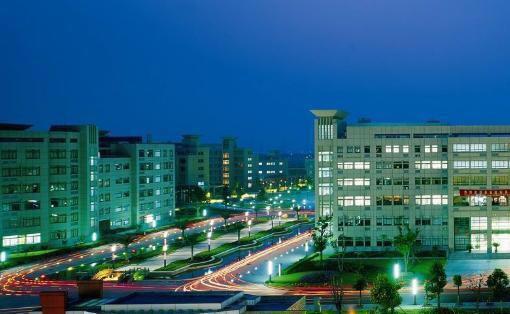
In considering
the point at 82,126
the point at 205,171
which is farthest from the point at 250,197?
the point at 82,126

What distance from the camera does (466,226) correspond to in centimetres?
6050

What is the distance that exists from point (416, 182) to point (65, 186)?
31.0m

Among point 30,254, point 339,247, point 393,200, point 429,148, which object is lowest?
point 30,254

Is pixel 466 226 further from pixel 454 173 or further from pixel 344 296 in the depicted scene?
pixel 344 296

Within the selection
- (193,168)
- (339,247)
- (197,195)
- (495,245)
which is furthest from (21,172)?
(193,168)

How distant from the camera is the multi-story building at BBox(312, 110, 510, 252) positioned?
60.2 m

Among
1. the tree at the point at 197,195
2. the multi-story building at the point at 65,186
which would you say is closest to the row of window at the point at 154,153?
the multi-story building at the point at 65,186

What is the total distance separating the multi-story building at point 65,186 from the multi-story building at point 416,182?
22.5 m

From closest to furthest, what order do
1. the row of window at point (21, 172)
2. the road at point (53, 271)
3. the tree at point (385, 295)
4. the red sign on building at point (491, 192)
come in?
the tree at point (385, 295)
the road at point (53, 271)
the red sign on building at point (491, 192)
the row of window at point (21, 172)

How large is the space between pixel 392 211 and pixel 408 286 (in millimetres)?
17363

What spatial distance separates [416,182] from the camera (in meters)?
61.4

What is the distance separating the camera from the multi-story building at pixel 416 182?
6019cm

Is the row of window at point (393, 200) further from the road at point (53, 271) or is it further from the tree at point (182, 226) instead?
the road at point (53, 271)

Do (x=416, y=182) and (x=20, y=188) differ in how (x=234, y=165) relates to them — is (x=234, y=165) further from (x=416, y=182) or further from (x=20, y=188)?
(x=416, y=182)
